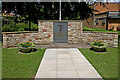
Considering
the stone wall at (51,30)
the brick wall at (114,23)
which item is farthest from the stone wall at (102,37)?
the brick wall at (114,23)

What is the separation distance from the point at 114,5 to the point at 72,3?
26.1m

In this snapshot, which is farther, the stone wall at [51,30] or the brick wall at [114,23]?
the brick wall at [114,23]

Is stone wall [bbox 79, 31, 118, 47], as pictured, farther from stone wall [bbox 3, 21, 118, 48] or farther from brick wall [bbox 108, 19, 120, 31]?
brick wall [bbox 108, 19, 120, 31]

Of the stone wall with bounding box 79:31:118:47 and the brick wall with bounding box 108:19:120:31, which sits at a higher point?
the brick wall with bounding box 108:19:120:31

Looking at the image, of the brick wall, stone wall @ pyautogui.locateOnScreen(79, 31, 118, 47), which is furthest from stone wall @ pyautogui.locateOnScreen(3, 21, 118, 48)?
the brick wall

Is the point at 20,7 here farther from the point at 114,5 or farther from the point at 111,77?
the point at 114,5

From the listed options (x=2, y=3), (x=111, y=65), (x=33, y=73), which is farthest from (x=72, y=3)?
(x=33, y=73)

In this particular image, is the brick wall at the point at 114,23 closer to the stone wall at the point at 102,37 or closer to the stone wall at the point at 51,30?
the stone wall at the point at 102,37

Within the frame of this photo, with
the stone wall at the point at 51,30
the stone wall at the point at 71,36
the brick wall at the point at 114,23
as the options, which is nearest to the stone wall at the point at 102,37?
the stone wall at the point at 71,36

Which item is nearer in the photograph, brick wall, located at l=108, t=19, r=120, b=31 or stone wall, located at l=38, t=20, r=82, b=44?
stone wall, located at l=38, t=20, r=82, b=44

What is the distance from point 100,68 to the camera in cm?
673

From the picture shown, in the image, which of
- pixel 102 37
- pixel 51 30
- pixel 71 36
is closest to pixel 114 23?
pixel 102 37

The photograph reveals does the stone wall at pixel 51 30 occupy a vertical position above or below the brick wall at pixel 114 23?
below

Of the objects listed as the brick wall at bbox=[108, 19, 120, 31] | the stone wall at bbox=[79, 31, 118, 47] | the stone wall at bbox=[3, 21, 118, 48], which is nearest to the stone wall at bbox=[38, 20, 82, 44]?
the stone wall at bbox=[3, 21, 118, 48]
